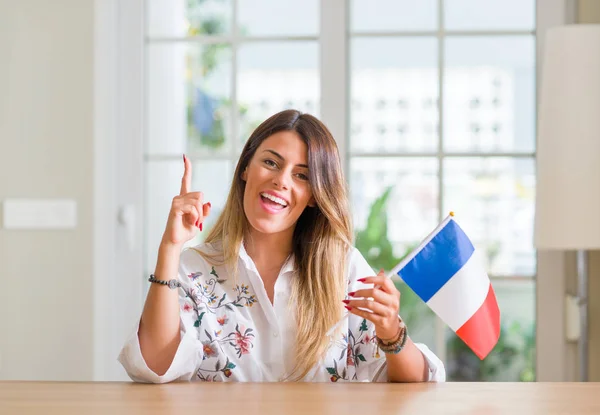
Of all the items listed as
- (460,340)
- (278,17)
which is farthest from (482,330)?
(278,17)

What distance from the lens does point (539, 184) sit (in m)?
2.70

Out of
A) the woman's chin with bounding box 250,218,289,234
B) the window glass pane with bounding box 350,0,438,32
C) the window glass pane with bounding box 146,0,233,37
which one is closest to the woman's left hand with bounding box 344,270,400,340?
the woman's chin with bounding box 250,218,289,234

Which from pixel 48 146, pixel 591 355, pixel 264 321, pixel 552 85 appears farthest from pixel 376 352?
pixel 48 146

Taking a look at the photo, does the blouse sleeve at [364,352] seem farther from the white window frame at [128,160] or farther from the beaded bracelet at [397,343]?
the white window frame at [128,160]

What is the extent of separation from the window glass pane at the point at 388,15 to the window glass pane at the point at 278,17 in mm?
167

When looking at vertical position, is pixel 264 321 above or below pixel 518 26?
below

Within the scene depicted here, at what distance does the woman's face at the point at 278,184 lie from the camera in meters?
1.88

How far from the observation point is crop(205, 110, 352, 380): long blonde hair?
185cm

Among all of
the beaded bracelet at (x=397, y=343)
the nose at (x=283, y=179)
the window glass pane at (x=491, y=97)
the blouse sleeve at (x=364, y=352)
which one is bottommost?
the blouse sleeve at (x=364, y=352)

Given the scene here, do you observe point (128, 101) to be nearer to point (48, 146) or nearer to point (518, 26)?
point (48, 146)

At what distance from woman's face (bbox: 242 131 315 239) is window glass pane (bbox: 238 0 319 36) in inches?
56.2

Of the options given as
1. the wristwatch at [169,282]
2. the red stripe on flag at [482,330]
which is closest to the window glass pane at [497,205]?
the red stripe on flag at [482,330]

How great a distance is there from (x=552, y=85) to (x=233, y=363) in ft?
4.99

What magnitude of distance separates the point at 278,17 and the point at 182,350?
1951 mm
